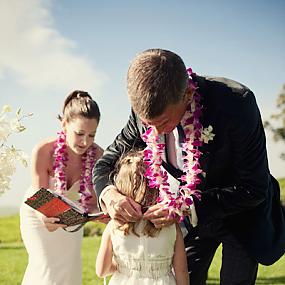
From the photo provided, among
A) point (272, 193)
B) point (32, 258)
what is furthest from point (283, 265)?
point (272, 193)

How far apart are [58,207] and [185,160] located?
0.68 m

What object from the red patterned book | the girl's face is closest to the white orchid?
the red patterned book

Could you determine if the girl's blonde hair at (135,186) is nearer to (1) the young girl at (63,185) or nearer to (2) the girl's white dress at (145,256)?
(2) the girl's white dress at (145,256)

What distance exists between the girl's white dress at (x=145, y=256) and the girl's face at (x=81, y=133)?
1.43 m

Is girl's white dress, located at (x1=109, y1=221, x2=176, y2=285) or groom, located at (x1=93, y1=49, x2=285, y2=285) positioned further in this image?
girl's white dress, located at (x1=109, y1=221, x2=176, y2=285)

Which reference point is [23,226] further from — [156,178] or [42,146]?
A: [156,178]

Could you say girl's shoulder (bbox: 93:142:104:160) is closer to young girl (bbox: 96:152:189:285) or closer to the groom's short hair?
young girl (bbox: 96:152:189:285)

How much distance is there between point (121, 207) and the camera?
2.63 m

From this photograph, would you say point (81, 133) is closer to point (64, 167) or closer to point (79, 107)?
point (79, 107)

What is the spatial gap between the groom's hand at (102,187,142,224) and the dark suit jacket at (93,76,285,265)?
0.47ft

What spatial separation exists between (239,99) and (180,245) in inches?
33.5

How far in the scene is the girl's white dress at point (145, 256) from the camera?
A: 2.89 meters

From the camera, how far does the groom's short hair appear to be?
228 centimetres

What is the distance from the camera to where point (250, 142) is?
8.51 ft
